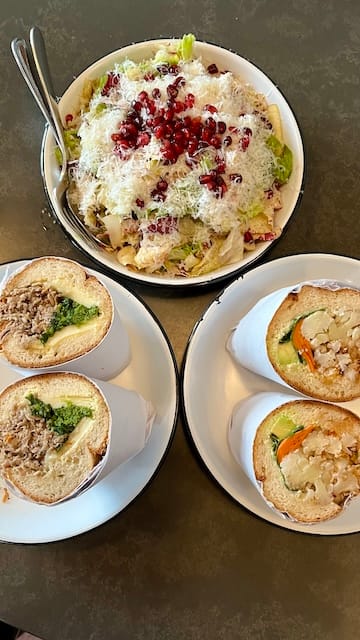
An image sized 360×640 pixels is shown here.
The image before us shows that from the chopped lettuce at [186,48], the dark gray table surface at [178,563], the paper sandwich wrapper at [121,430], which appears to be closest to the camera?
the paper sandwich wrapper at [121,430]

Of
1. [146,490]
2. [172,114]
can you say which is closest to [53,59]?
[172,114]

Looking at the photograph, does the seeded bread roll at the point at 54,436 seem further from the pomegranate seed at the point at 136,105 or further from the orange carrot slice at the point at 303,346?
the pomegranate seed at the point at 136,105

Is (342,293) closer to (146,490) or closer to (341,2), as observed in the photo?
(146,490)

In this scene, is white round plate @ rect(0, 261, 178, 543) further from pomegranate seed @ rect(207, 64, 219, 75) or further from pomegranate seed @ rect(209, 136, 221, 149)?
pomegranate seed @ rect(207, 64, 219, 75)

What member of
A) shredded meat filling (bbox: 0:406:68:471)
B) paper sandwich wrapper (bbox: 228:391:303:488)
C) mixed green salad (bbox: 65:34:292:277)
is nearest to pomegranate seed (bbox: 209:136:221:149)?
mixed green salad (bbox: 65:34:292:277)

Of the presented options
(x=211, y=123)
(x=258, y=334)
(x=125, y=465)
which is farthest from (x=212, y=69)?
(x=125, y=465)

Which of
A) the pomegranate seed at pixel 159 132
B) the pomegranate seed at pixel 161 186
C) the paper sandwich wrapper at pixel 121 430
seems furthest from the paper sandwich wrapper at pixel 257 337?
the pomegranate seed at pixel 159 132
